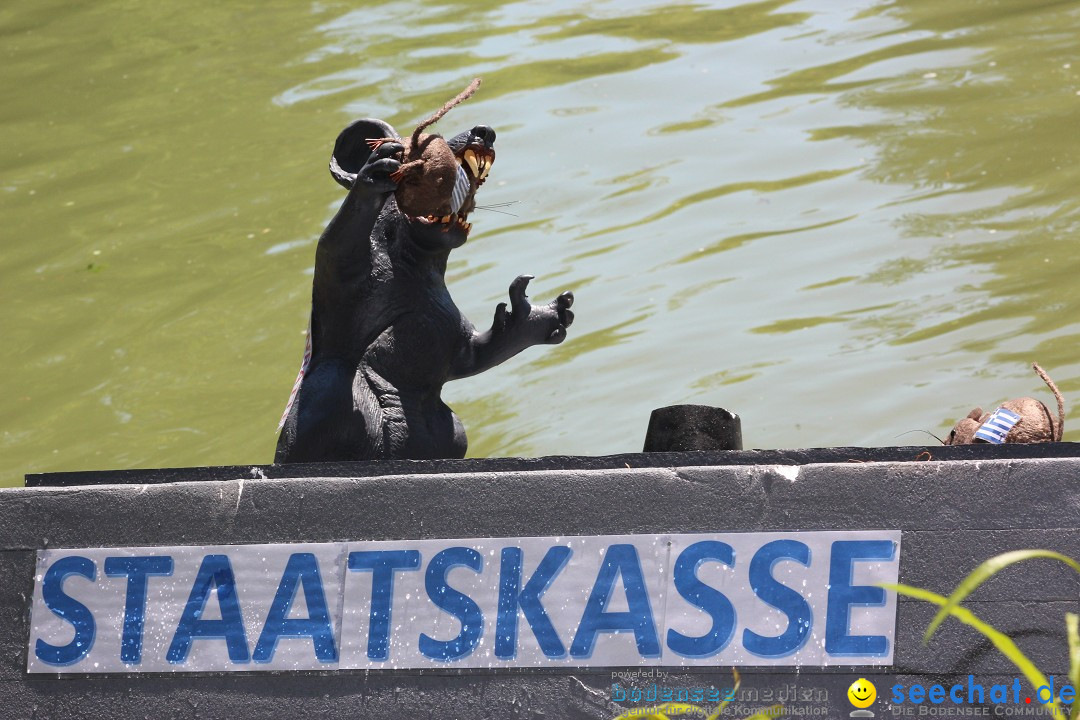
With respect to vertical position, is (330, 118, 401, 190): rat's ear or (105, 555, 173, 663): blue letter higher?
(330, 118, 401, 190): rat's ear

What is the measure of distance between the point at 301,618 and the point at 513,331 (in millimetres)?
1090

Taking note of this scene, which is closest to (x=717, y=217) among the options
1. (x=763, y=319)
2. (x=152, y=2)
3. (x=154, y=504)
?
(x=763, y=319)

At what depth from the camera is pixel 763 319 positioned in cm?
763

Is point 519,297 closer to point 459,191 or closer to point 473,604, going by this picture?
point 459,191

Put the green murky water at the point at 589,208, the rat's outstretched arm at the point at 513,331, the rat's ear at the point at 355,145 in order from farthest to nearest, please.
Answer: the green murky water at the point at 589,208
the rat's outstretched arm at the point at 513,331
the rat's ear at the point at 355,145

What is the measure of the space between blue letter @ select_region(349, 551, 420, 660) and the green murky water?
3650 millimetres

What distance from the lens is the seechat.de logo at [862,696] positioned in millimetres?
3014

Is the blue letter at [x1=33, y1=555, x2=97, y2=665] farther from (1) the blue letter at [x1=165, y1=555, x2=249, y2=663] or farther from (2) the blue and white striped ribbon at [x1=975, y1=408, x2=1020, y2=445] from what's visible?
(2) the blue and white striped ribbon at [x1=975, y1=408, x2=1020, y2=445]

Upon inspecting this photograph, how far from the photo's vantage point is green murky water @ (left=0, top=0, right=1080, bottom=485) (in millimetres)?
7160

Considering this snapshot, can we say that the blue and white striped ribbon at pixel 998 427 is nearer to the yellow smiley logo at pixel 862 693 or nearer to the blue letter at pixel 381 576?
the yellow smiley logo at pixel 862 693

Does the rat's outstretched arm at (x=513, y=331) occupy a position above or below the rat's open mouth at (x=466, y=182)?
below

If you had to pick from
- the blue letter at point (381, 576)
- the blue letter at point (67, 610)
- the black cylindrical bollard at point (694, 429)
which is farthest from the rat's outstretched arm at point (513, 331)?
the blue letter at point (67, 610)

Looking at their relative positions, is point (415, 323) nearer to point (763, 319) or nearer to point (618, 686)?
point (618, 686)

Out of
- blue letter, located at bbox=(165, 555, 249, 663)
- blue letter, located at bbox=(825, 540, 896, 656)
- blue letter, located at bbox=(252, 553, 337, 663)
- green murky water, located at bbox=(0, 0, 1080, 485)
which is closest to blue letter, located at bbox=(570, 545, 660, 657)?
blue letter, located at bbox=(825, 540, 896, 656)
